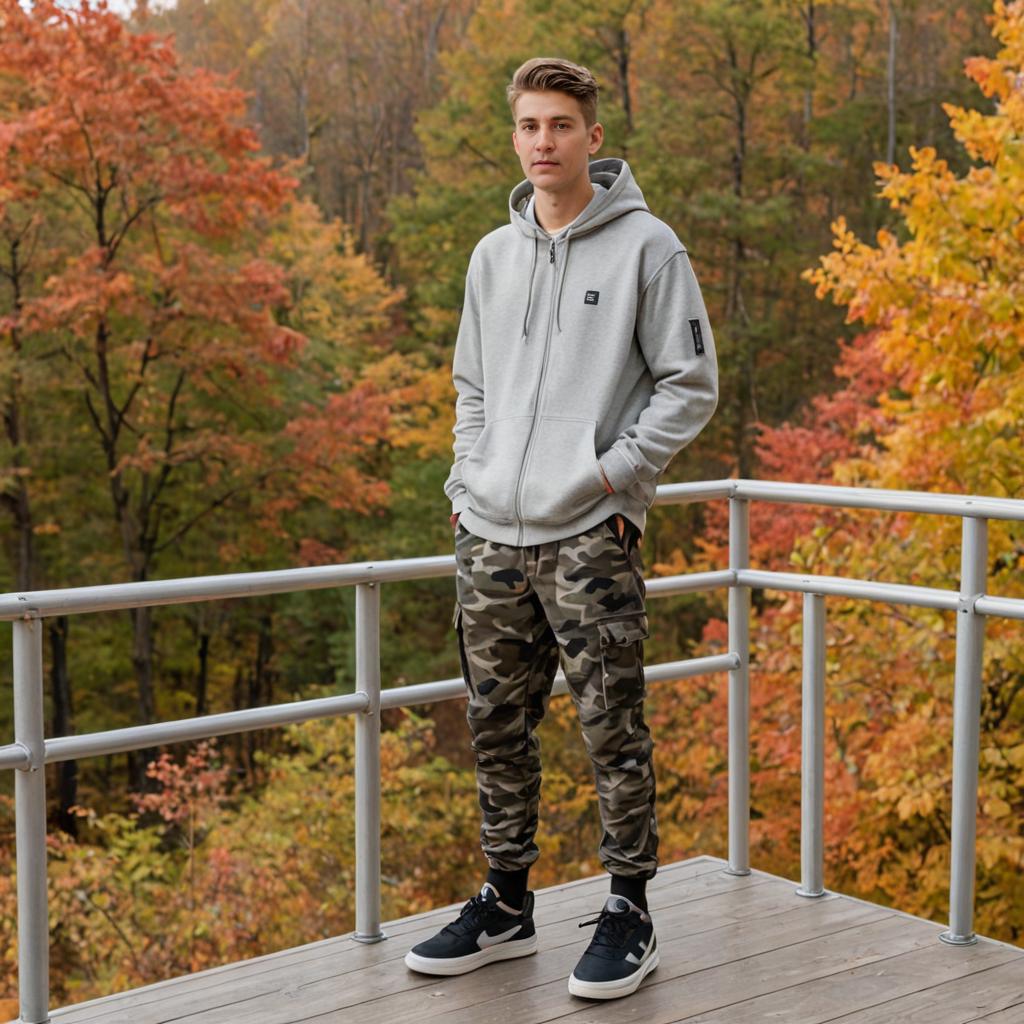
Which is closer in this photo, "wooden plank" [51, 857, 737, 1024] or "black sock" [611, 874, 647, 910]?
"wooden plank" [51, 857, 737, 1024]

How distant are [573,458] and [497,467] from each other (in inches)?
5.5

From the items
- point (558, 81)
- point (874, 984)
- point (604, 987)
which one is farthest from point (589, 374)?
point (874, 984)

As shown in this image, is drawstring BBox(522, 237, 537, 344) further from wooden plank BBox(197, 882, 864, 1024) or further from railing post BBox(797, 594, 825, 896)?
wooden plank BBox(197, 882, 864, 1024)

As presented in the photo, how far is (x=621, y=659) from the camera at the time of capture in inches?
95.0

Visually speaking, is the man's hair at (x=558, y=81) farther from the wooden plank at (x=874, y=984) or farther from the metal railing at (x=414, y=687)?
the wooden plank at (x=874, y=984)

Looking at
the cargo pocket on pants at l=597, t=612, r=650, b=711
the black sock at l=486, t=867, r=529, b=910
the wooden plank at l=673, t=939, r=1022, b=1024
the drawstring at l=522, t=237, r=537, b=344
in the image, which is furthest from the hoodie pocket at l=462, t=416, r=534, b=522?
the wooden plank at l=673, t=939, r=1022, b=1024

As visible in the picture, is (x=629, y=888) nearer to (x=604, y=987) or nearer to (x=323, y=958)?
(x=604, y=987)

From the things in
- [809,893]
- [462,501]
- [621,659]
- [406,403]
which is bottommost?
[809,893]

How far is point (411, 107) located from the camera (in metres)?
19.0

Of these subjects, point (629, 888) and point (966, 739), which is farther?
point (966, 739)

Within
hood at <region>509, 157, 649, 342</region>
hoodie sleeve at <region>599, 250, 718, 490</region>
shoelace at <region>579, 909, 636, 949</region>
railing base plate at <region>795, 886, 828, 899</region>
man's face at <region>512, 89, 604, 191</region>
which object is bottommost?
railing base plate at <region>795, 886, 828, 899</region>

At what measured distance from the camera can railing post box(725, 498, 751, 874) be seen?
3.11 metres

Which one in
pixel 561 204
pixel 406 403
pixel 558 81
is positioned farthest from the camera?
pixel 406 403

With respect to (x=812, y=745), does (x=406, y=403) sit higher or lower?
higher
